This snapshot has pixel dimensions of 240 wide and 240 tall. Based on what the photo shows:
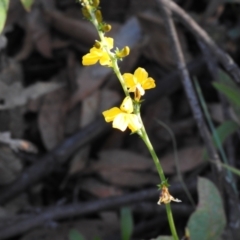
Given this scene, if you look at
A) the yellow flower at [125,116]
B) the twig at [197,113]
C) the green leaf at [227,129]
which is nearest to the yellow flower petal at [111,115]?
the yellow flower at [125,116]

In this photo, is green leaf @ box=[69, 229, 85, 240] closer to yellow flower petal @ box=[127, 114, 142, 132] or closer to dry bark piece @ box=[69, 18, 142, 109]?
dry bark piece @ box=[69, 18, 142, 109]

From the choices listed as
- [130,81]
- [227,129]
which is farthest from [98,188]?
[130,81]

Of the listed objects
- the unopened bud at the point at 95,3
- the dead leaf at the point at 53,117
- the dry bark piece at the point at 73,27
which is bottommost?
the unopened bud at the point at 95,3

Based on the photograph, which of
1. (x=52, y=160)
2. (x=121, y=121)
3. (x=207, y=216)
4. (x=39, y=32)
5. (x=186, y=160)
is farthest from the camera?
(x=39, y=32)

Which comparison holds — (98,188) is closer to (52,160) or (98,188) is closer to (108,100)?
(52,160)

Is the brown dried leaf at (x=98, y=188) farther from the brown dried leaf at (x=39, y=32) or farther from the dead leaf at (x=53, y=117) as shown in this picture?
the brown dried leaf at (x=39, y=32)

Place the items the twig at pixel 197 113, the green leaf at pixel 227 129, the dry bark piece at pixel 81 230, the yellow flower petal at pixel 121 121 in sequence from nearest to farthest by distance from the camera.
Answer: the yellow flower petal at pixel 121 121 → the twig at pixel 197 113 → the green leaf at pixel 227 129 → the dry bark piece at pixel 81 230

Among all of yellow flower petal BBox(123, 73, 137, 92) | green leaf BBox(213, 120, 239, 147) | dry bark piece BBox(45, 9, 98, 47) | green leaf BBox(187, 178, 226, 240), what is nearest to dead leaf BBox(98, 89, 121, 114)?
dry bark piece BBox(45, 9, 98, 47)
